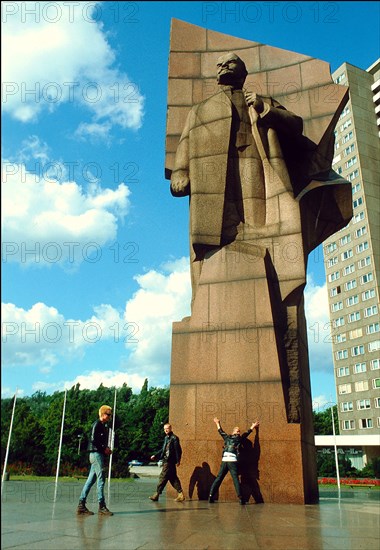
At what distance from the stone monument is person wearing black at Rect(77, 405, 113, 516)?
3.13 meters

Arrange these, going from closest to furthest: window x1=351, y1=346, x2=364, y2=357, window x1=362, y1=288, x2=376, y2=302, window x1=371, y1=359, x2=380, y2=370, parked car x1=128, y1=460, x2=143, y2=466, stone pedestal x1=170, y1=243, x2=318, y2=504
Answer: stone pedestal x1=170, y1=243, x2=318, y2=504 < parked car x1=128, y1=460, x2=143, y2=466 < window x1=371, y1=359, x2=380, y2=370 < window x1=351, y1=346, x2=364, y2=357 < window x1=362, y1=288, x2=376, y2=302

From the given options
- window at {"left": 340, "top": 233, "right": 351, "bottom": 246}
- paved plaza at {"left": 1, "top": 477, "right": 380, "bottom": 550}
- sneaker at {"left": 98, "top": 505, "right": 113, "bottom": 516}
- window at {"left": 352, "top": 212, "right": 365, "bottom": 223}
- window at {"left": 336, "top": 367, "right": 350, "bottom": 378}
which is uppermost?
window at {"left": 352, "top": 212, "right": 365, "bottom": 223}

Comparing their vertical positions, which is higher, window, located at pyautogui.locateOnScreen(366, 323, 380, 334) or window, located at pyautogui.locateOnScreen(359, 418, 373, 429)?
window, located at pyautogui.locateOnScreen(366, 323, 380, 334)

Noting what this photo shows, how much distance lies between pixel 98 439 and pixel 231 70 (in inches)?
419

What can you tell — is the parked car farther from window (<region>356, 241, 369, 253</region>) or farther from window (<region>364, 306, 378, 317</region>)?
window (<region>356, 241, 369, 253</region>)

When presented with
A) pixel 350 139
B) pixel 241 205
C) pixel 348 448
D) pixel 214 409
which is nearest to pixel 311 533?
pixel 214 409

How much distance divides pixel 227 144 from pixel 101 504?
30.2 feet

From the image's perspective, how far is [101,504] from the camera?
7.38 metres

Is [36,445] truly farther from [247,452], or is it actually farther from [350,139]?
[350,139]

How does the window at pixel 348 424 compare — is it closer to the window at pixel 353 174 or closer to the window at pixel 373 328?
the window at pixel 373 328

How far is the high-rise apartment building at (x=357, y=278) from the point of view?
6531 centimetres

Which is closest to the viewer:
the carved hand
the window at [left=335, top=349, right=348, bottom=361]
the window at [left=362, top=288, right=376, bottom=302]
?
the carved hand

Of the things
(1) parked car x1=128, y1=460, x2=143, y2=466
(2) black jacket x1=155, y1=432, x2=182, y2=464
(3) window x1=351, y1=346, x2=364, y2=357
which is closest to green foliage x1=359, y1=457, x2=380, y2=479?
(1) parked car x1=128, y1=460, x2=143, y2=466

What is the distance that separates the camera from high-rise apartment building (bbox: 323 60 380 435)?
65312 millimetres
